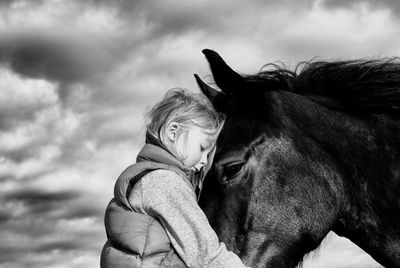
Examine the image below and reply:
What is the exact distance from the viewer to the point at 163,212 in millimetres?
3242

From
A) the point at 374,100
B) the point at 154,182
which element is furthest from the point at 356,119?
the point at 154,182

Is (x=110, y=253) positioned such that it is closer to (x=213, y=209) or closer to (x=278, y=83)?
(x=213, y=209)

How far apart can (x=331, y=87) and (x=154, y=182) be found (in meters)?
1.87

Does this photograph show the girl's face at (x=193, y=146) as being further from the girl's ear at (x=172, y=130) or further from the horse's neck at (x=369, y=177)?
the horse's neck at (x=369, y=177)

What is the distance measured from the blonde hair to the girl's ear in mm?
19

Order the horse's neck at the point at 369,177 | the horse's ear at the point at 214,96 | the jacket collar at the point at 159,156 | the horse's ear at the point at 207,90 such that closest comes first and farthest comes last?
1. the jacket collar at the point at 159,156
2. the horse's neck at the point at 369,177
3. the horse's ear at the point at 214,96
4. the horse's ear at the point at 207,90

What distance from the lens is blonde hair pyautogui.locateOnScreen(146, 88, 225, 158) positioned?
3.60 m

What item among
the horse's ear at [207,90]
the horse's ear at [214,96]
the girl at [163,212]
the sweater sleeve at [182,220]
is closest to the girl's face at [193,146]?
the girl at [163,212]

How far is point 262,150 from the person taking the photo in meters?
3.96

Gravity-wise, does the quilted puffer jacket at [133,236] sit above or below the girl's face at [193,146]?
below

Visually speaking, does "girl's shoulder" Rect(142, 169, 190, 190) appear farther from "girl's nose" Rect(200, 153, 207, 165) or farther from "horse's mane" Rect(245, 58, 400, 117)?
"horse's mane" Rect(245, 58, 400, 117)

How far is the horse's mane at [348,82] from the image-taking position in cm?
414

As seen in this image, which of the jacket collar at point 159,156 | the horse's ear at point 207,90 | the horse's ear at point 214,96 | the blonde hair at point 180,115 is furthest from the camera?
the horse's ear at point 207,90

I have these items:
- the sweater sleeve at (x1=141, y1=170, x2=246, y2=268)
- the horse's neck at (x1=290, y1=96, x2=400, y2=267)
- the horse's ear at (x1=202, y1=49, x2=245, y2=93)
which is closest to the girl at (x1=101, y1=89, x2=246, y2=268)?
→ the sweater sleeve at (x1=141, y1=170, x2=246, y2=268)
